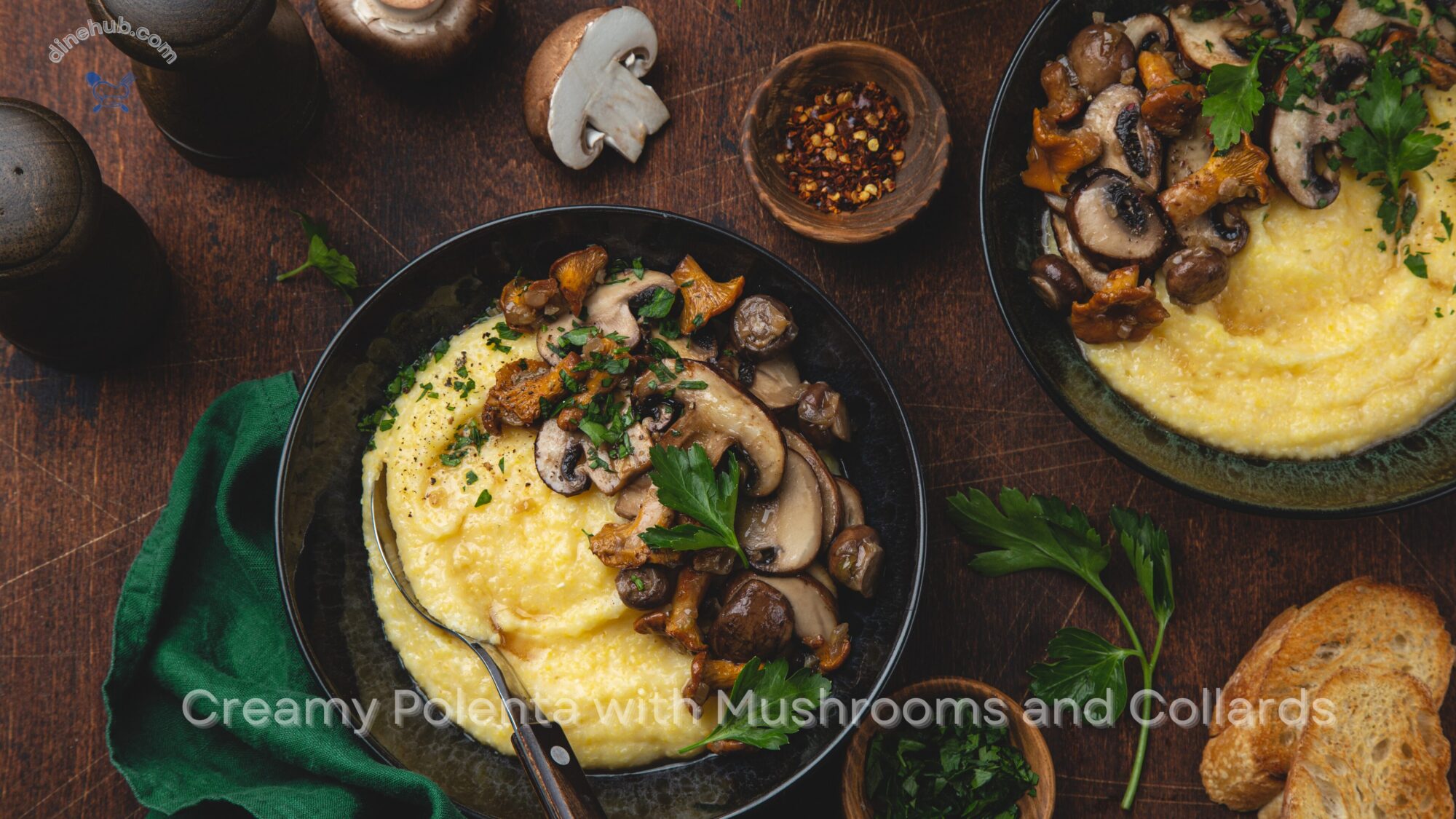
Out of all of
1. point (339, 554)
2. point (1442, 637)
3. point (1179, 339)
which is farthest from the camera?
point (1442, 637)

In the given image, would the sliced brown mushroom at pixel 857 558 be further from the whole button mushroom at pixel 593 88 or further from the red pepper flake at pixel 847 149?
the whole button mushroom at pixel 593 88

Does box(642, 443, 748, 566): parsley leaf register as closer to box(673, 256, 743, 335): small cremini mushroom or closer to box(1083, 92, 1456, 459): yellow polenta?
box(673, 256, 743, 335): small cremini mushroom

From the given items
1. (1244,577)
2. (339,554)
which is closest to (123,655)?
(339,554)

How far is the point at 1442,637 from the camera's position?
4.20 m

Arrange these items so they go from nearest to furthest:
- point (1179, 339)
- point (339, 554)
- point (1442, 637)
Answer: point (1179, 339) < point (339, 554) < point (1442, 637)

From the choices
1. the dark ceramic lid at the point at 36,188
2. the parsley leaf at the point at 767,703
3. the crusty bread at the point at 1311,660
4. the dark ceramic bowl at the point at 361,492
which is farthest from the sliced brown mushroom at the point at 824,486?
A: the dark ceramic lid at the point at 36,188

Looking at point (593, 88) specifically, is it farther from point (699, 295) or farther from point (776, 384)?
point (776, 384)

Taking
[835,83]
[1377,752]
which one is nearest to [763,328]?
[835,83]

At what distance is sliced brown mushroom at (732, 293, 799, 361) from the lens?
3773 millimetres

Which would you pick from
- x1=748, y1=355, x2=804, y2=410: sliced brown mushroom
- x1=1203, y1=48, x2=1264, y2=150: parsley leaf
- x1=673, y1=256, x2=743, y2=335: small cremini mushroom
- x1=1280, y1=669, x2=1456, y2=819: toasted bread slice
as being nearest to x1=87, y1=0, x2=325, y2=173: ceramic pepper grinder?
x1=673, y1=256, x2=743, y2=335: small cremini mushroom

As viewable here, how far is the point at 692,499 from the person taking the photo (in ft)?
11.4

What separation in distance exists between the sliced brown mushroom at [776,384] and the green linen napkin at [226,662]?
188 cm

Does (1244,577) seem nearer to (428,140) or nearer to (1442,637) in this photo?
(1442,637)

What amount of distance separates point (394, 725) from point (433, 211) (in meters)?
2.10
